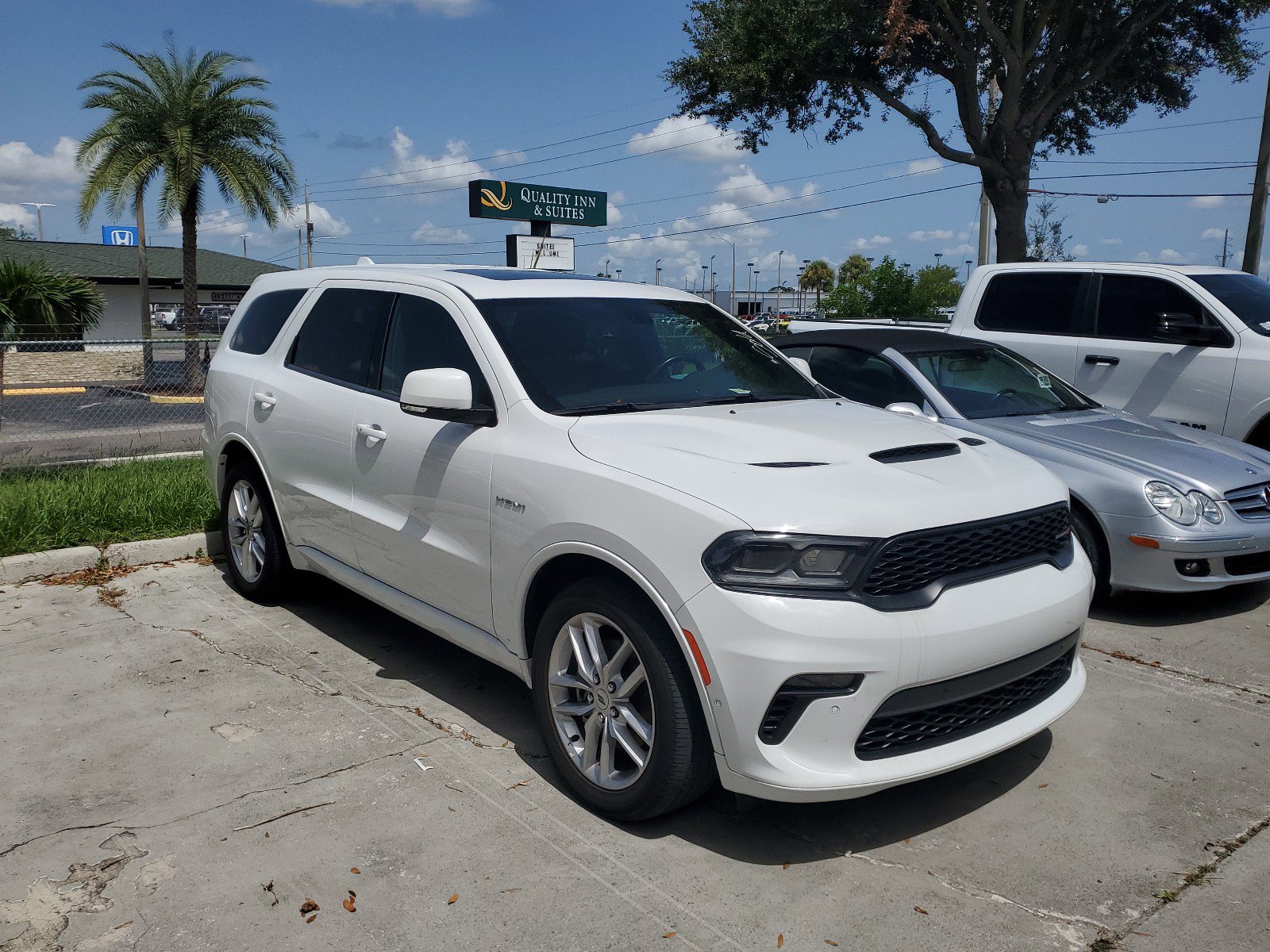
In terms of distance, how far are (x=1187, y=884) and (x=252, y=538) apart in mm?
4688

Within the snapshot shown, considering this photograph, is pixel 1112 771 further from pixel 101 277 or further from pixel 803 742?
pixel 101 277

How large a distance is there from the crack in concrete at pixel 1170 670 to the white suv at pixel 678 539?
151cm

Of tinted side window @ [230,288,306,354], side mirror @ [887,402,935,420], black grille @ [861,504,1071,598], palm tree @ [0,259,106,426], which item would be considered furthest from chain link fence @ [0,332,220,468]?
black grille @ [861,504,1071,598]

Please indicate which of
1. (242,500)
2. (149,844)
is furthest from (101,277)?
(149,844)

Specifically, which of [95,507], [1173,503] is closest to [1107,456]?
[1173,503]

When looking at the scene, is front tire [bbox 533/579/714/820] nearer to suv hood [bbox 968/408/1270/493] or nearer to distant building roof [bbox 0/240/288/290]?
suv hood [bbox 968/408/1270/493]

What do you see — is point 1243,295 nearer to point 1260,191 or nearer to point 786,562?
point 786,562

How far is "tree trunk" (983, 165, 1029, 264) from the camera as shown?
16.9 meters

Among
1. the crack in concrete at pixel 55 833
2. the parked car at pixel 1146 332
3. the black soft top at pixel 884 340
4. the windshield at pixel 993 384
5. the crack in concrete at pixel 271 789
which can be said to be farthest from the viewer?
the parked car at pixel 1146 332

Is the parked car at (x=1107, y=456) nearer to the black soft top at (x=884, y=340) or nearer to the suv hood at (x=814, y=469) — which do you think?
the black soft top at (x=884, y=340)

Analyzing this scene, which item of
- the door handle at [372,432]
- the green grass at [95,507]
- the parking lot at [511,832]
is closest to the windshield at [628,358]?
the door handle at [372,432]

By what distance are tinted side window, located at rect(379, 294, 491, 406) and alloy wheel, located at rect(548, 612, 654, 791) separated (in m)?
1.12

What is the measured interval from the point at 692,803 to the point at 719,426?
134 centimetres

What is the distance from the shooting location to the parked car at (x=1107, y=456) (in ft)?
18.4
